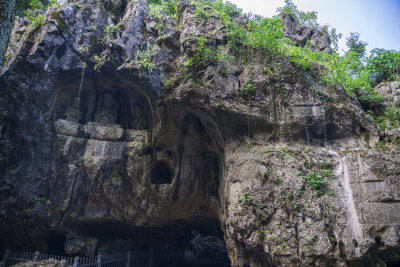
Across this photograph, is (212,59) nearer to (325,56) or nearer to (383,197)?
(325,56)

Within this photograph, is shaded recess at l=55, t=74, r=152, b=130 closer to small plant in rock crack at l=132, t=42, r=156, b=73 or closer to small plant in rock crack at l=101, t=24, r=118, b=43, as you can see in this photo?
small plant in rock crack at l=132, t=42, r=156, b=73

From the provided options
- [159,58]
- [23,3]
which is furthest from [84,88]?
[23,3]

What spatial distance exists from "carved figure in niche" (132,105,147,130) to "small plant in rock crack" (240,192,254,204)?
544cm

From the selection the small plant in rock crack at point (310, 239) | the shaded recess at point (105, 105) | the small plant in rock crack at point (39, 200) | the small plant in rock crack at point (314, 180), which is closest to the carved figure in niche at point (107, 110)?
the shaded recess at point (105, 105)

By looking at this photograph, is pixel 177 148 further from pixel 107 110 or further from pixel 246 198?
pixel 246 198

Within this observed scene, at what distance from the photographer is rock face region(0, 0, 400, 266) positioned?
6410 millimetres

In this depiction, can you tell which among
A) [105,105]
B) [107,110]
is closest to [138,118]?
[107,110]

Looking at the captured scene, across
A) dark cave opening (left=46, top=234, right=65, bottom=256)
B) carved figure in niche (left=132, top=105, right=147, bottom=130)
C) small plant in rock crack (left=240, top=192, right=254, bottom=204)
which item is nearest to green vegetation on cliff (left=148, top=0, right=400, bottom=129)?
carved figure in niche (left=132, top=105, right=147, bottom=130)

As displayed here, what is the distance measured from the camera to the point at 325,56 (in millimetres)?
9414

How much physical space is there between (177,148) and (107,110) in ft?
11.6

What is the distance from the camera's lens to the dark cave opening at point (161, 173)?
10.6 meters

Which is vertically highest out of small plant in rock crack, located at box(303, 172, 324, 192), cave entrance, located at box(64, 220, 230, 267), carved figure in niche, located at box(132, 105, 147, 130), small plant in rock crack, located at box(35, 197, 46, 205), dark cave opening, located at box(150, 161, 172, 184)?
carved figure in niche, located at box(132, 105, 147, 130)

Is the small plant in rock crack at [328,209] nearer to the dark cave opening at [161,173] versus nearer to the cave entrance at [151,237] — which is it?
the dark cave opening at [161,173]

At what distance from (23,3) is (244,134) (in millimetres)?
12746
